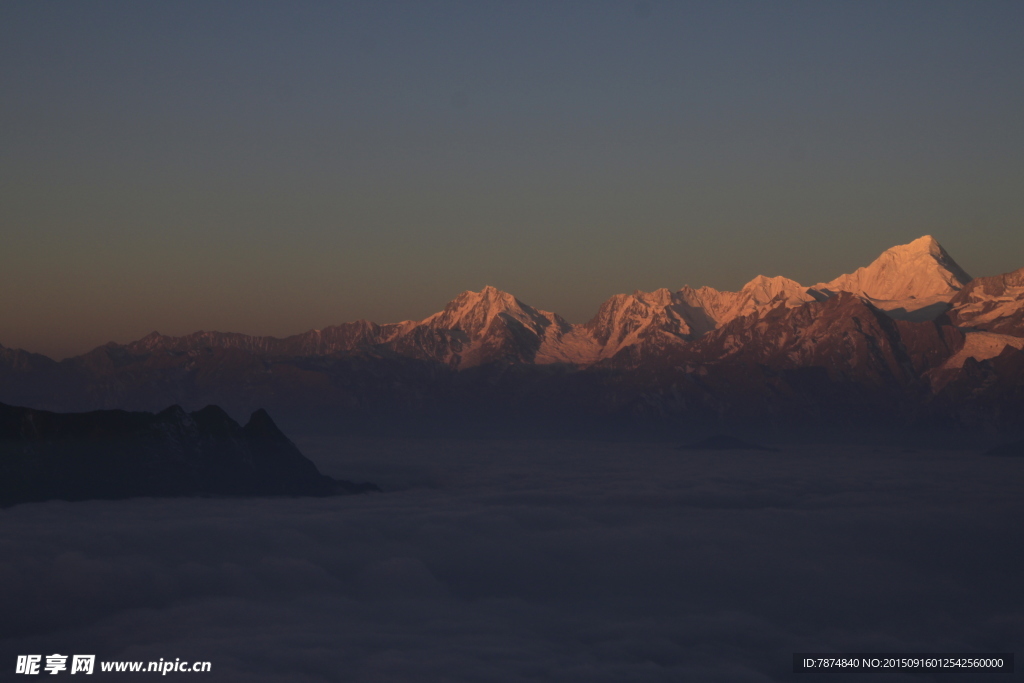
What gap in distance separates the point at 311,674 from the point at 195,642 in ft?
110

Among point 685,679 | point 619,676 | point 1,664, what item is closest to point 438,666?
point 619,676

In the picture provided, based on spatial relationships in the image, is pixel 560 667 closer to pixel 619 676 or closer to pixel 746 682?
pixel 619 676

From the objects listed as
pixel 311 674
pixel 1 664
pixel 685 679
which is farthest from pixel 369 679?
pixel 1 664

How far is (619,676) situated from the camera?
617 ft

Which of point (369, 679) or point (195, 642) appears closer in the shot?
point (369, 679)

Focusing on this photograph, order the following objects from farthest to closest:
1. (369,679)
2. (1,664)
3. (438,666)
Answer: (1,664) < (438,666) < (369,679)

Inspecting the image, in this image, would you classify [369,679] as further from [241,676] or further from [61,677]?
[61,677]

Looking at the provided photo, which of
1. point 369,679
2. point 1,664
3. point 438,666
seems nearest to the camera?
point 369,679

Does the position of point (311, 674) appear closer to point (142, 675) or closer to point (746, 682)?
point (142, 675)

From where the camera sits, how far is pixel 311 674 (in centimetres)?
17700

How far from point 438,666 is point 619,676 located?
31.2 meters

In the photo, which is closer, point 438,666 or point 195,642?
point 438,666

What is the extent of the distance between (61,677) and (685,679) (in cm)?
10517

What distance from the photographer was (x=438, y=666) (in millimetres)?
184875
